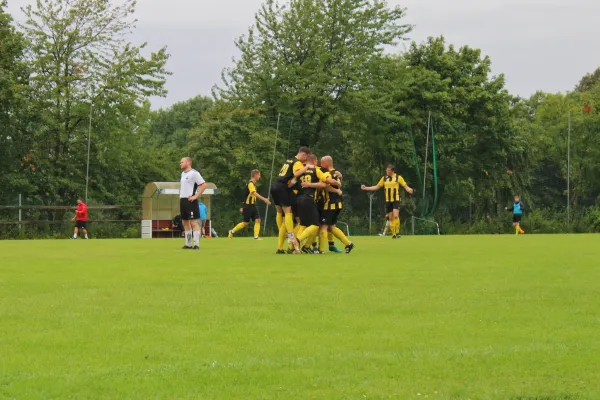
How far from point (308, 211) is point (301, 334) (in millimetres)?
10887

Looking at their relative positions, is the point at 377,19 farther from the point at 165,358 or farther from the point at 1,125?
the point at 165,358

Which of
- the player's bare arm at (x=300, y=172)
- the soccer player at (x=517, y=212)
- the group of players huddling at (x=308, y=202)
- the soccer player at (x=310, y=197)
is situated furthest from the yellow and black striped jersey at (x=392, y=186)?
the soccer player at (x=517, y=212)

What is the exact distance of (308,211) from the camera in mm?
17625

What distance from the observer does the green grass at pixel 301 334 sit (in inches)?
198

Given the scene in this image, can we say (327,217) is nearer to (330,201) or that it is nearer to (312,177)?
(330,201)

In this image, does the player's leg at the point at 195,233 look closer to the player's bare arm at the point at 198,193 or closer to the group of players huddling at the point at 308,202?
the player's bare arm at the point at 198,193

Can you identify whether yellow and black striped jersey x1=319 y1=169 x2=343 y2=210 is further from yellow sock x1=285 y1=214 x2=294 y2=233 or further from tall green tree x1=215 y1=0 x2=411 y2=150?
tall green tree x1=215 y1=0 x2=411 y2=150

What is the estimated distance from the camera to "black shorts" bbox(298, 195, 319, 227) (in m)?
17.6

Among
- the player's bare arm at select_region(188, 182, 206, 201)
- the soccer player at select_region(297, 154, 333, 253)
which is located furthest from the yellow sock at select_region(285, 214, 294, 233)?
the player's bare arm at select_region(188, 182, 206, 201)

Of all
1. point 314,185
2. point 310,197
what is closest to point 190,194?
point 310,197

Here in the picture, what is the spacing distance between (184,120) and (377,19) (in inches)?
2080

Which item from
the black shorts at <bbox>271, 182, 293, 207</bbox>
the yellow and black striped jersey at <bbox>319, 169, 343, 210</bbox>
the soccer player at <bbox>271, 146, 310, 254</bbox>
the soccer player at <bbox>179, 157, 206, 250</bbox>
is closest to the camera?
the soccer player at <bbox>271, 146, 310, 254</bbox>

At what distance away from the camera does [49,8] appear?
3750 cm

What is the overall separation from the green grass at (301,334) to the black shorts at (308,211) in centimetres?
496
